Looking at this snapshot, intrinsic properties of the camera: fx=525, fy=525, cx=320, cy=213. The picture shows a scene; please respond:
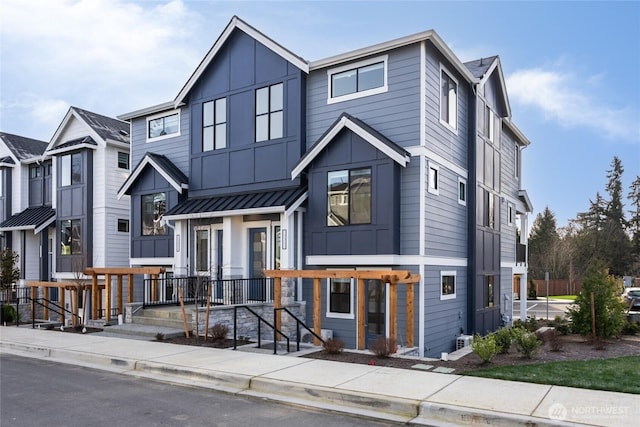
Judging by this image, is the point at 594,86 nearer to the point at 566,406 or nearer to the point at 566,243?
the point at 566,243

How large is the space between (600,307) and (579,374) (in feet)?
22.7

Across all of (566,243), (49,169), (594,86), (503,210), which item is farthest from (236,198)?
(566,243)

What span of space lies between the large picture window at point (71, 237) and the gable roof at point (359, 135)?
13.1 meters

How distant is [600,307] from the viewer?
15094 millimetres

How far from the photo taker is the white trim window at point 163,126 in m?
20.4

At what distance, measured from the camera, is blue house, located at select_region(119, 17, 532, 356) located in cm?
1452

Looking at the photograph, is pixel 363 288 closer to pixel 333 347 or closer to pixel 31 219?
pixel 333 347

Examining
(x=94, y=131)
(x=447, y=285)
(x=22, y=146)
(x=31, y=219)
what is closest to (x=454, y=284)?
(x=447, y=285)

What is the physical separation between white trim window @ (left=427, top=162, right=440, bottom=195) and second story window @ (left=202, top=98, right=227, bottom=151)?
7.40 metres

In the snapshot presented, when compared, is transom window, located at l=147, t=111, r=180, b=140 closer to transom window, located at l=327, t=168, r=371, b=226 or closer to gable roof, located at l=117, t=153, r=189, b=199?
gable roof, located at l=117, t=153, r=189, b=199

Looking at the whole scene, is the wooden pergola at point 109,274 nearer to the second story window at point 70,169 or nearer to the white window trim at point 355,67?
the white window trim at point 355,67

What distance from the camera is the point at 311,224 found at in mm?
15820

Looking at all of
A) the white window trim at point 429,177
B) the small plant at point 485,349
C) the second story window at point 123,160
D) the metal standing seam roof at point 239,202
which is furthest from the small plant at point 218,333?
the second story window at point 123,160

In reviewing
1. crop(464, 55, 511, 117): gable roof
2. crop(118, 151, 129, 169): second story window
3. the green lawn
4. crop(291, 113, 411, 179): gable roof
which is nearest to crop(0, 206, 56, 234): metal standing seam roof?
crop(118, 151, 129, 169): second story window
